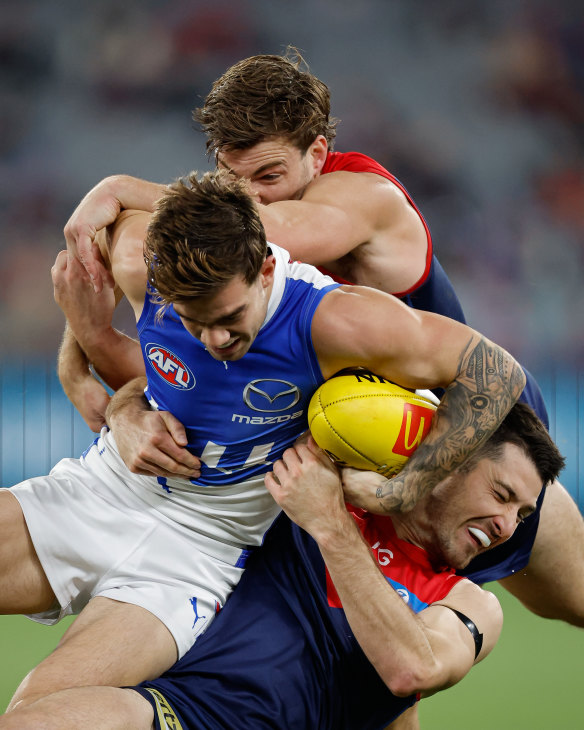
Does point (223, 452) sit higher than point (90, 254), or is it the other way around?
point (90, 254)

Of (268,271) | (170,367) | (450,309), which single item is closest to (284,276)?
(268,271)

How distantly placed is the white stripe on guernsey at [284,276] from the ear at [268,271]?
0.02 metres

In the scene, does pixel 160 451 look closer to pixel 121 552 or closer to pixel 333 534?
pixel 121 552

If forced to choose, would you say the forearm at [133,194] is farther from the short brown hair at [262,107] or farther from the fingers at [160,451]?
the fingers at [160,451]

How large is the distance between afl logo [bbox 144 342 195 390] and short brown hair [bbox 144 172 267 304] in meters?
0.25

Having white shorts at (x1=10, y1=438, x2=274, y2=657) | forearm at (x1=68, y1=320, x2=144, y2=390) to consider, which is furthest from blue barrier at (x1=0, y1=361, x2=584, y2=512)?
white shorts at (x1=10, y1=438, x2=274, y2=657)

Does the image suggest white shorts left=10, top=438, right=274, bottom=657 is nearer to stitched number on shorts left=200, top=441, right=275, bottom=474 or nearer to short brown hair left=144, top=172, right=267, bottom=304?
stitched number on shorts left=200, top=441, right=275, bottom=474

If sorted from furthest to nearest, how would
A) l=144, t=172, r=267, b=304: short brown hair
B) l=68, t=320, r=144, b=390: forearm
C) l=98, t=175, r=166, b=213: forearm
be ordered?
l=68, t=320, r=144, b=390: forearm < l=98, t=175, r=166, b=213: forearm < l=144, t=172, r=267, b=304: short brown hair

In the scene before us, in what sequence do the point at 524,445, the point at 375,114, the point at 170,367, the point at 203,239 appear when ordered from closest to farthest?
1. the point at 203,239
2. the point at 170,367
3. the point at 524,445
4. the point at 375,114

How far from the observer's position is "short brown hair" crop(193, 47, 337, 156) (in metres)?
3.07

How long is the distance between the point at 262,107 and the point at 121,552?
5.26 feet

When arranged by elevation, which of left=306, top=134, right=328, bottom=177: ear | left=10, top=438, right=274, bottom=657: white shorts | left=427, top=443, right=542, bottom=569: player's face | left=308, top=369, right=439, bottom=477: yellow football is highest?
left=306, top=134, right=328, bottom=177: ear

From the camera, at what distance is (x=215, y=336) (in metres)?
2.21

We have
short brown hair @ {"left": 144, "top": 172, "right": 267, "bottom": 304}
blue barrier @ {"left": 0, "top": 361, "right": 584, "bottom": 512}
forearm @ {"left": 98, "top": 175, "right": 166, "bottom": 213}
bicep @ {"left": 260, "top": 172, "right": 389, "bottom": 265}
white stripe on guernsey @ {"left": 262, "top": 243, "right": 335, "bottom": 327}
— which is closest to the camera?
short brown hair @ {"left": 144, "top": 172, "right": 267, "bottom": 304}
